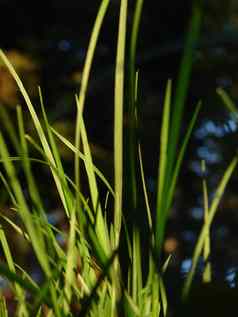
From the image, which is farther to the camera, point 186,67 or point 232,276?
point 232,276

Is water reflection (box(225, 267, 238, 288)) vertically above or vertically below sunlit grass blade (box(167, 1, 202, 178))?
below

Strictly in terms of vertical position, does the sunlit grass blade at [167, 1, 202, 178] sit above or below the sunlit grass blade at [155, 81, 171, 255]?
above

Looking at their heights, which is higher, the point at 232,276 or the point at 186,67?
the point at 186,67

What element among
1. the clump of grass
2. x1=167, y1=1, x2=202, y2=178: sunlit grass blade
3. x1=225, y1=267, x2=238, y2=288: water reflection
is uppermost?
x1=167, y1=1, x2=202, y2=178: sunlit grass blade

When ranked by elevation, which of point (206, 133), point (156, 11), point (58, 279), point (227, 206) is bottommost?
point (227, 206)

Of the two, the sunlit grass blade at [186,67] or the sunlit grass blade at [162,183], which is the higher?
the sunlit grass blade at [186,67]

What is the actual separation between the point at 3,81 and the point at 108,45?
2.84 feet

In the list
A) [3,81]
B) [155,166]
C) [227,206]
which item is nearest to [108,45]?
[155,166]

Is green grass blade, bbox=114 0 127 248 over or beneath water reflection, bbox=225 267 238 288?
over

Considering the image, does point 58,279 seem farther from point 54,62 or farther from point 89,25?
point 89,25

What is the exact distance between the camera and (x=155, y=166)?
2.76 meters

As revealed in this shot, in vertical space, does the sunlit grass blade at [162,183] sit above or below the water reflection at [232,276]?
above

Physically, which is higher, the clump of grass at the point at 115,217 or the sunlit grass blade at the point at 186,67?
the sunlit grass blade at the point at 186,67

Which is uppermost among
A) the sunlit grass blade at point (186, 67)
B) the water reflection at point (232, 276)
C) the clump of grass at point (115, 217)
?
the sunlit grass blade at point (186, 67)
